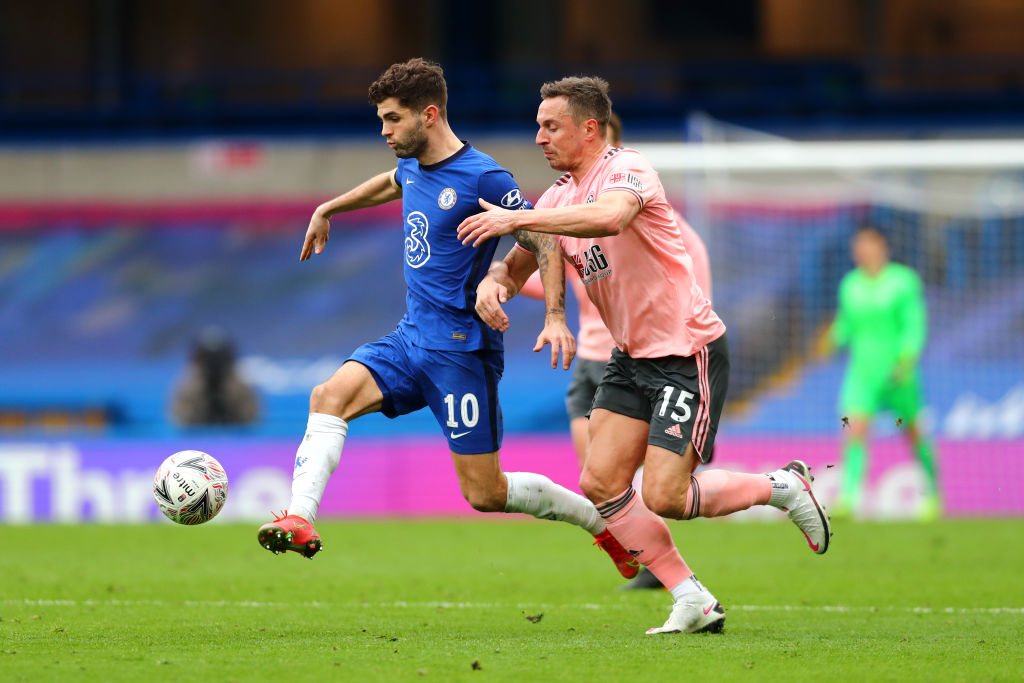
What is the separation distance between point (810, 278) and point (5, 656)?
15263mm

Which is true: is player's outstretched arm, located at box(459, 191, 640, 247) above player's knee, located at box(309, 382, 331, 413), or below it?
above

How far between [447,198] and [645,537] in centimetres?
177

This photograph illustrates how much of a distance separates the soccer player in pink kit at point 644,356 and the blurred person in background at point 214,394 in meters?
9.80

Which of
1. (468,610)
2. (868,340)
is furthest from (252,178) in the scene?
(468,610)

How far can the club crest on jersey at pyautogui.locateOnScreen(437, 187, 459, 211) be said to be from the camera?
248 inches

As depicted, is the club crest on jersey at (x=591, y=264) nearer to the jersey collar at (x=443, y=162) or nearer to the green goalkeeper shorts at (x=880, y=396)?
the jersey collar at (x=443, y=162)

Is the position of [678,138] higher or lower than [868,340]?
higher

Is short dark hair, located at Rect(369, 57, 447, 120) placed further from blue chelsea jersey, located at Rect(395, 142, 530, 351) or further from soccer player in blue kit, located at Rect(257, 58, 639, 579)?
blue chelsea jersey, located at Rect(395, 142, 530, 351)

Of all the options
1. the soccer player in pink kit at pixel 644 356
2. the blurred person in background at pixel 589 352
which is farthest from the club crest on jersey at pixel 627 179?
the blurred person in background at pixel 589 352

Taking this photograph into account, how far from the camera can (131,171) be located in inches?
947

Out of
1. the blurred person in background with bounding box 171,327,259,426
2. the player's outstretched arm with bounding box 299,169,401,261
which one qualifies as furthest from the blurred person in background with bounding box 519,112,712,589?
the blurred person in background with bounding box 171,327,259,426

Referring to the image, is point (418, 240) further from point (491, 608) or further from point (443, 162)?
point (491, 608)

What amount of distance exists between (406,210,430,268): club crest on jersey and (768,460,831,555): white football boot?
1906mm

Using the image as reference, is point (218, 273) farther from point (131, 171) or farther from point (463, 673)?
point (463, 673)
